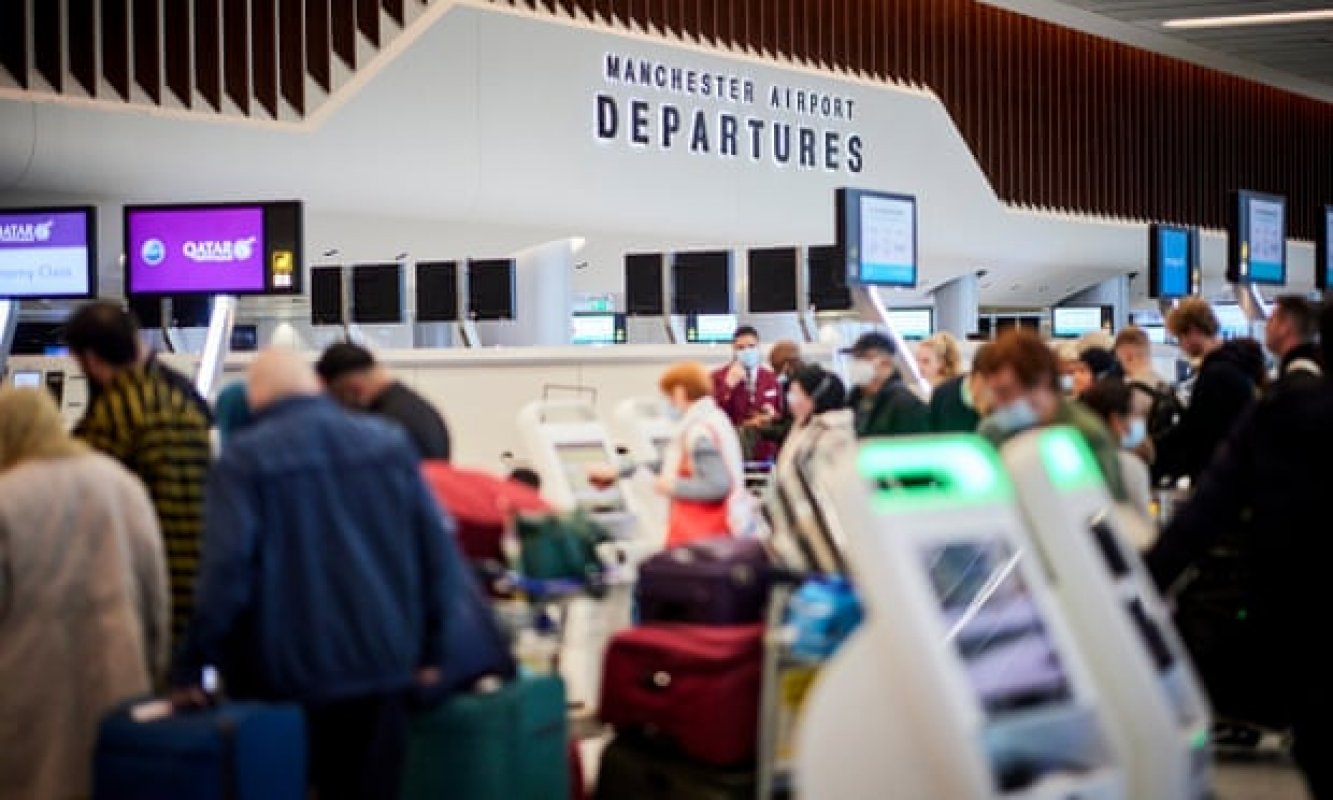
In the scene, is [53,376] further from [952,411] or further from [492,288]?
[952,411]

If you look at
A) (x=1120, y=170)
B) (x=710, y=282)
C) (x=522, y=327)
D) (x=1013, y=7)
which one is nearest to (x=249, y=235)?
(x=522, y=327)

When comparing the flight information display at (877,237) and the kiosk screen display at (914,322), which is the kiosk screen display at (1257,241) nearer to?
the flight information display at (877,237)

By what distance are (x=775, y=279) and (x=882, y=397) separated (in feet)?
19.4

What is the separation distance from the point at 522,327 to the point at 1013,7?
460 inches

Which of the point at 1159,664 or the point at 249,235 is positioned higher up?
the point at 249,235

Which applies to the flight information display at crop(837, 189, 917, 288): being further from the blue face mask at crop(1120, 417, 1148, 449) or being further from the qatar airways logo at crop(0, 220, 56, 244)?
the qatar airways logo at crop(0, 220, 56, 244)

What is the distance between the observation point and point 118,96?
44.3 ft

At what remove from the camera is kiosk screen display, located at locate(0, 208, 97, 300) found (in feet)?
34.1

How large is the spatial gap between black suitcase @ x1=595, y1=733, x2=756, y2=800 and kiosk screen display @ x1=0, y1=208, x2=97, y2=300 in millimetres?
6147

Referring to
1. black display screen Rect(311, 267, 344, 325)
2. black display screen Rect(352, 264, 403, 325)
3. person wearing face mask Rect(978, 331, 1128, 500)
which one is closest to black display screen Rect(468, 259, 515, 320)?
black display screen Rect(352, 264, 403, 325)

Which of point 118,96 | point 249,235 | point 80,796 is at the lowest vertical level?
point 80,796

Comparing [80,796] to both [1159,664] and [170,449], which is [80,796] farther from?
[1159,664]

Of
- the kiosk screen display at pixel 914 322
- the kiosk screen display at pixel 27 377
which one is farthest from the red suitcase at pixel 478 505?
the kiosk screen display at pixel 914 322

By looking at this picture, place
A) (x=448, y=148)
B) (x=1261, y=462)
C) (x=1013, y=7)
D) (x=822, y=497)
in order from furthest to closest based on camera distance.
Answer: (x=1013, y=7)
(x=448, y=148)
(x=822, y=497)
(x=1261, y=462)
